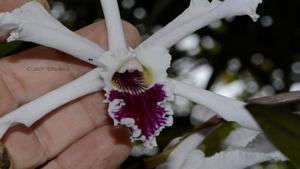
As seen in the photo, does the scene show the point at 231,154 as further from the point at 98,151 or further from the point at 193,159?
the point at 98,151

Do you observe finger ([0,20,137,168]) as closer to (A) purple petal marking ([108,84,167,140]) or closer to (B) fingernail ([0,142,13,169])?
(B) fingernail ([0,142,13,169])

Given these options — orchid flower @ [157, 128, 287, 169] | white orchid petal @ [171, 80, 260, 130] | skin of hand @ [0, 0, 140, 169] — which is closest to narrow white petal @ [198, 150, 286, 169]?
→ orchid flower @ [157, 128, 287, 169]

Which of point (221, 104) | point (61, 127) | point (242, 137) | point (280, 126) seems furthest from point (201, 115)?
point (280, 126)

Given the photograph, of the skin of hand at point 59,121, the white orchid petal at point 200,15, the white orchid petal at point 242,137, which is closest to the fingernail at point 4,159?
the skin of hand at point 59,121

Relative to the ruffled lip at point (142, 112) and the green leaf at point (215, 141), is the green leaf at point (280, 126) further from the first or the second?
the green leaf at point (215, 141)

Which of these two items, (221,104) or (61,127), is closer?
(221,104)
